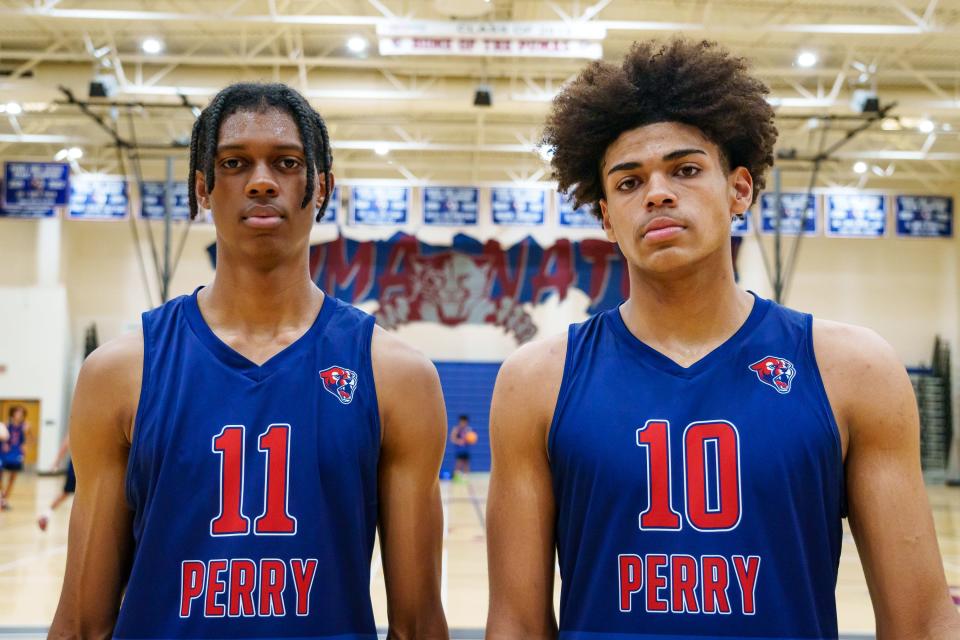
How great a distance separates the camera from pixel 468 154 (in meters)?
18.5

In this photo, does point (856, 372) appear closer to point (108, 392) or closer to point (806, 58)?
point (108, 392)

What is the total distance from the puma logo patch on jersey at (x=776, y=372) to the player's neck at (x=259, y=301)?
42.4 inches

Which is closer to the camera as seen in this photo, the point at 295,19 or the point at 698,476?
the point at 698,476

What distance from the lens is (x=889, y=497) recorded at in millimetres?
1889

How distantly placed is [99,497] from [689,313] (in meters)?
1.43

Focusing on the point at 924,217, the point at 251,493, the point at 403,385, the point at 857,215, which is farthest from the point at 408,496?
the point at 924,217

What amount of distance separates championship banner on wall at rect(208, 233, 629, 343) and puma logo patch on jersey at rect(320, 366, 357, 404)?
1636 cm

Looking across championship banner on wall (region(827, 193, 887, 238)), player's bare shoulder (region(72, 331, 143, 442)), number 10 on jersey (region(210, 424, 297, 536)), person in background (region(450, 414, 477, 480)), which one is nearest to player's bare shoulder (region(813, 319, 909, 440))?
number 10 on jersey (region(210, 424, 297, 536))

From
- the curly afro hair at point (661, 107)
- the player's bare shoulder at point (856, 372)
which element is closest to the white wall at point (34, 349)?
the curly afro hair at point (661, 107)

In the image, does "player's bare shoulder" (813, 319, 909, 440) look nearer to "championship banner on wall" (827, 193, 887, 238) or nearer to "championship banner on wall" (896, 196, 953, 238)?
"championship banner on wall" (827, 193, 887, 238)

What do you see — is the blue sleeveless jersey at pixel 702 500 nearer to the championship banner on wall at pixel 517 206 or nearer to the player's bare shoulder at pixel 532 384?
the player's bare shoulder at pixel 532 384

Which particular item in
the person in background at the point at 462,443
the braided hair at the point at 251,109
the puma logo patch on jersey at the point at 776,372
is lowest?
the person in background at the point at 462,443

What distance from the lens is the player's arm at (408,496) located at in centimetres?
219

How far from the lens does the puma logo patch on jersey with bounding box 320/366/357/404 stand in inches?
85.5
